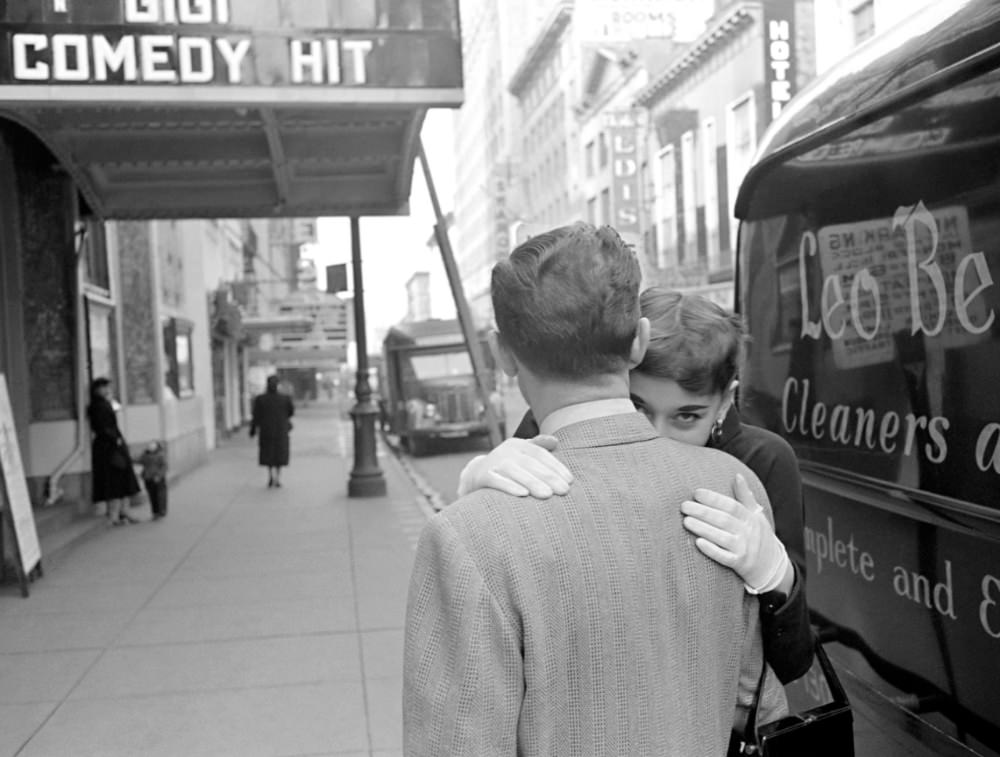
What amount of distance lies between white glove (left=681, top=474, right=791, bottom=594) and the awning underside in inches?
250

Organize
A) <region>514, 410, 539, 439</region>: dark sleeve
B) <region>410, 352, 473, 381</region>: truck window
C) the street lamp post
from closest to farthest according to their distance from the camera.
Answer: <region>514, 410, 539, 439</region>: dark sleeve → the street lamp post → <region>410, 352, 473, 381</region>: truck window

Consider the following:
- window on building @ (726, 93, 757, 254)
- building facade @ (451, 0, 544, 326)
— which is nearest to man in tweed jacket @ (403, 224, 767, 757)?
window on building @ (726, 93, 757, 254)

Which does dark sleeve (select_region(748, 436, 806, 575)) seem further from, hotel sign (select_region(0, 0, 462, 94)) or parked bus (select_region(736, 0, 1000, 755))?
hotel sign (select_region(0, 0, 462, 94))

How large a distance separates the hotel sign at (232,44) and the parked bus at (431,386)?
1547 cm

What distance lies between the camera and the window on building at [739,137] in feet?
94.9

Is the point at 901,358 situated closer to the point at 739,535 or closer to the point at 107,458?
the point at 739,535

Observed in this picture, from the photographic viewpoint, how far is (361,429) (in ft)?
46.4

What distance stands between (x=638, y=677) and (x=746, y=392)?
3.98 meters

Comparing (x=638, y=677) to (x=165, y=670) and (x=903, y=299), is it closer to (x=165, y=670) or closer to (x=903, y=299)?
(x=903, y=299)

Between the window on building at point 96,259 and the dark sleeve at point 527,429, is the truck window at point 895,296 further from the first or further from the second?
the window on building at point 96,259

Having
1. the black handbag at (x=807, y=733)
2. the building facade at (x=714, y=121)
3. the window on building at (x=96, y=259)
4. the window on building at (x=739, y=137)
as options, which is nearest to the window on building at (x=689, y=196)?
the building facade at (x=714, y=121)

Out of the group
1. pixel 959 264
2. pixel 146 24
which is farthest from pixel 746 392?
pixel 146 24

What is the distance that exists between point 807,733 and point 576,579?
2.66ft

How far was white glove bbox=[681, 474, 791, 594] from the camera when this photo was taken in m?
1.56
